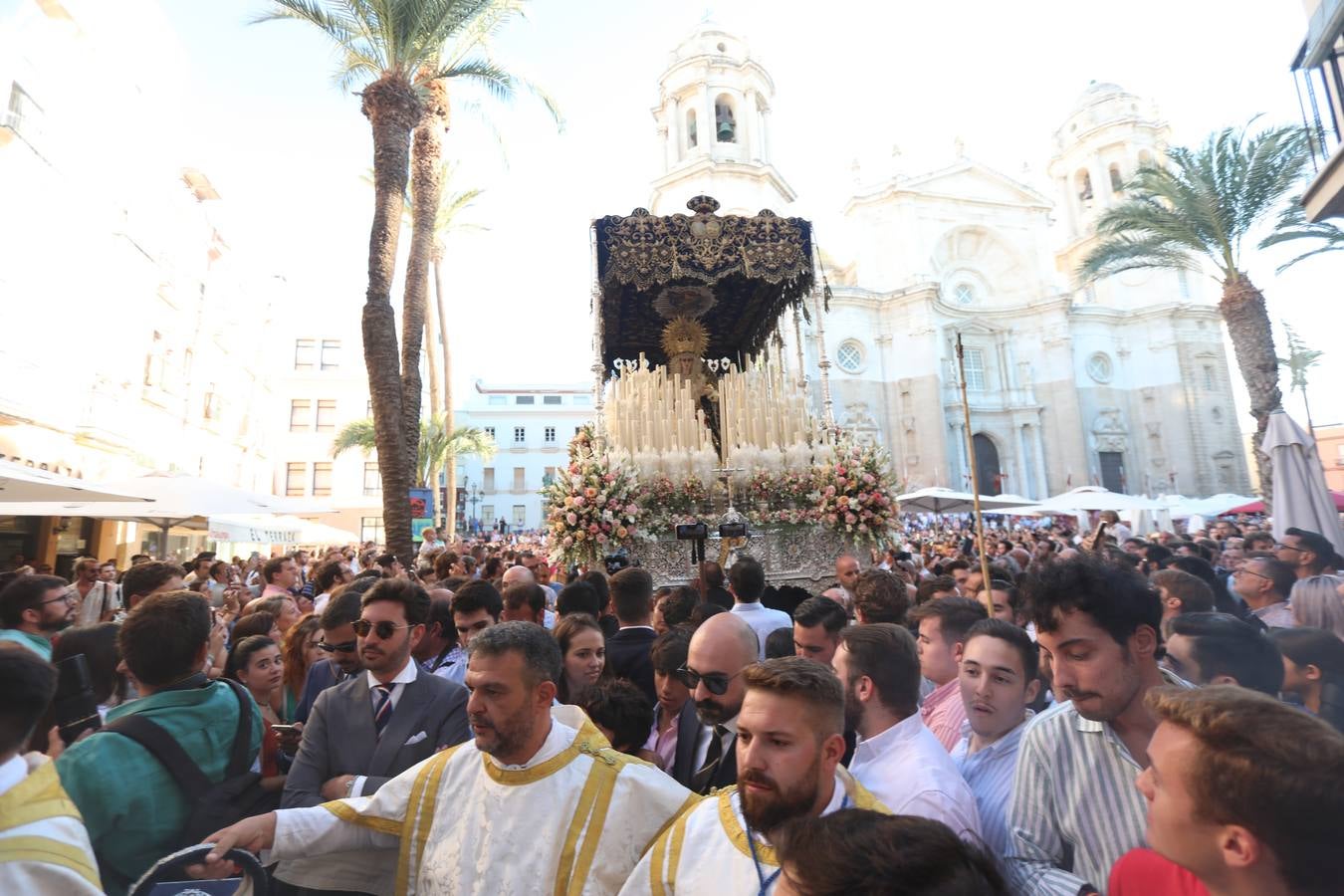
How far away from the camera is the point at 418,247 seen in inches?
550

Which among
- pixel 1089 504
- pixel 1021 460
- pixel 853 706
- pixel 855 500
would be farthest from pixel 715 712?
pixel 1021 460

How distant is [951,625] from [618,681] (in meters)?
1.79

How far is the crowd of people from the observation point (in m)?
1.33

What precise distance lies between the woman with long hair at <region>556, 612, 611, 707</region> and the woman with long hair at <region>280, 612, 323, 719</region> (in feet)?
4.99

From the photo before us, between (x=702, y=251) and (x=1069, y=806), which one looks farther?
(x=702, y=251)

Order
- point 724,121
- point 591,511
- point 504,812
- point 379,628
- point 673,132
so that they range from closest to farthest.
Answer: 1. point 504,812
2. point 379,628
3. point 591,511
4. point 724,121
5. point 673,132

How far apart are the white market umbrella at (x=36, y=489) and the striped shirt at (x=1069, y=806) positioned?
10.8 metres

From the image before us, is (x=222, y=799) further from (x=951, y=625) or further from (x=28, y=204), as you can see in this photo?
(x=28, y=204)

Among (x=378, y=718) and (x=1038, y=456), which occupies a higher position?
(x=1038, y=456)

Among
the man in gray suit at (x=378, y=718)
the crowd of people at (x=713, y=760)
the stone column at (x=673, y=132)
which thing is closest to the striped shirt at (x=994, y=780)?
the crowd of people at (x=713, y=760)

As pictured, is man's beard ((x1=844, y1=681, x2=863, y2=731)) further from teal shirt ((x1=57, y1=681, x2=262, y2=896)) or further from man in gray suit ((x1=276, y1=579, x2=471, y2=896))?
teal shirt ((x1=57, y1=681, x2=262, y2=896))

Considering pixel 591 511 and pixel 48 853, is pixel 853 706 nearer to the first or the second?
pixel 48 853

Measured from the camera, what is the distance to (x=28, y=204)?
15000 mm

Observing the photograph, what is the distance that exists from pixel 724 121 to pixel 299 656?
3969 centimetres
